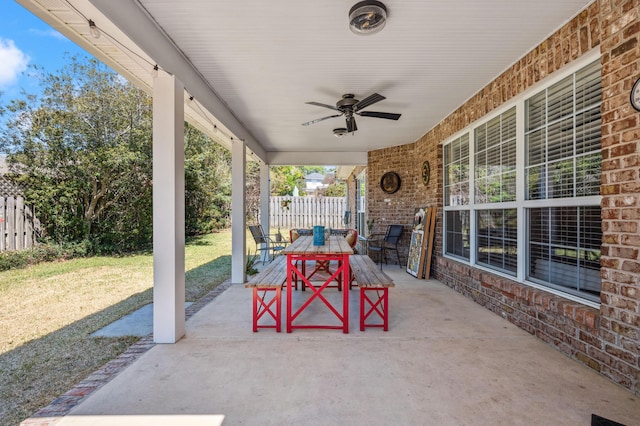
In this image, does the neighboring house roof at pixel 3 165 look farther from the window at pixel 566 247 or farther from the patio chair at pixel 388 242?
the window at pixel 566 247

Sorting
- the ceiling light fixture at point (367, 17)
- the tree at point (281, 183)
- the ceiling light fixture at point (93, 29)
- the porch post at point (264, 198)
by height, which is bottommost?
the porch post at point (264, 198)

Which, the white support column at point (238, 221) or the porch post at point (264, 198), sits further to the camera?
the porch post at point (264, 198)

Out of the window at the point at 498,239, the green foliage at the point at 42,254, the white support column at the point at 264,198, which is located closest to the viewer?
the window at the point at 498,239

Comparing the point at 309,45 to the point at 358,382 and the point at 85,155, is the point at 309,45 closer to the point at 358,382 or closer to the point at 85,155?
the point at 358,382

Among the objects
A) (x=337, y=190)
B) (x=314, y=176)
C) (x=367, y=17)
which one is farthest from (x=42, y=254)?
(x=314, y=176)

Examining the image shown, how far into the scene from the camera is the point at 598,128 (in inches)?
97.5

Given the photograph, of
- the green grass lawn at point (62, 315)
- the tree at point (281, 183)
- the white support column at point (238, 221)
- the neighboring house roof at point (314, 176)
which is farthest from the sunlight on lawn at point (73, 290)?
the neighboring house roof at point (314, 176)

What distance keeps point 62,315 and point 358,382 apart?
3533 millimetres

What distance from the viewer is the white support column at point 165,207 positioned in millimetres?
2881

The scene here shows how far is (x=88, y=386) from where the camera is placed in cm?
219

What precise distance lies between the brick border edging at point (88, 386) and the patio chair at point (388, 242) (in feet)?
16.4

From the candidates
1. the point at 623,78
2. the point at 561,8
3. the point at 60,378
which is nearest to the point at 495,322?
the point at 623,78

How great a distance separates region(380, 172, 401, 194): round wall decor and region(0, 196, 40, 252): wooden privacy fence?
294 inches

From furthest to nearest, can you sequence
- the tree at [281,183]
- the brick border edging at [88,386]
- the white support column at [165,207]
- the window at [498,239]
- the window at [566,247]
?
the tree at [281,183] → the window at [498,239] → the white support column at [165,207] → the window at [566,247] → the brick border edging at [88,386]
